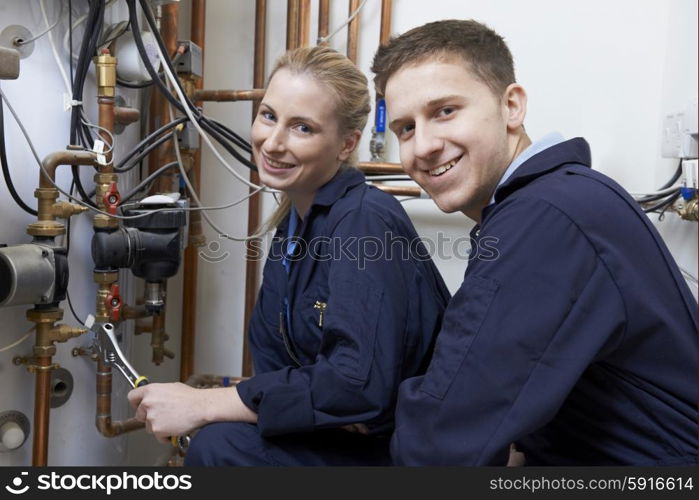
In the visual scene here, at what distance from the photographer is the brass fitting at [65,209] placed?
2.81 feet

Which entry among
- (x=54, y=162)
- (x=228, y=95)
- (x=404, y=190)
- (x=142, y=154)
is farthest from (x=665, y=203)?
(x=54, y=162)

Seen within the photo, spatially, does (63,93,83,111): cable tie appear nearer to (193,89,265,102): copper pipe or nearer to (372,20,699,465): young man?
(193,89,265,102): copper pipe

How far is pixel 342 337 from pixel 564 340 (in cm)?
31

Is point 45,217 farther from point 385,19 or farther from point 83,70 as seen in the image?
point 385,19

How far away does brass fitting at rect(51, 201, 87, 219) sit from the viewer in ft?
2.81

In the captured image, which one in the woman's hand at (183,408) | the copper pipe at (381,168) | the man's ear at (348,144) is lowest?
the woman's hand at (183,408)

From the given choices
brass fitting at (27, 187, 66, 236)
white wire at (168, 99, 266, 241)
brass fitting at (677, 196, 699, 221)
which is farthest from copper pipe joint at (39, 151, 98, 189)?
brass fitting at (677, 196, 699, 221)

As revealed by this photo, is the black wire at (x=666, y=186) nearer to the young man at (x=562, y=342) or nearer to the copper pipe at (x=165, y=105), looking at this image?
the young man at (x=562, y=342)

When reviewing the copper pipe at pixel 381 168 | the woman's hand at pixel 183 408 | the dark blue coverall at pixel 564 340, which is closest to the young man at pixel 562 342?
the dark blue coverall at pixel 564 340

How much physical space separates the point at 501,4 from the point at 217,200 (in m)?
0.74

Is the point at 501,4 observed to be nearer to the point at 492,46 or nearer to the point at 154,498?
the point at 492,46

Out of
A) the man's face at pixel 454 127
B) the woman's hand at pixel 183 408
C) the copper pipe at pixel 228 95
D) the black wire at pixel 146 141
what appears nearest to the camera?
the man's face at pixel 454 127

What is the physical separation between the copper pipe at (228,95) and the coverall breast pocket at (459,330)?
0.77 meters

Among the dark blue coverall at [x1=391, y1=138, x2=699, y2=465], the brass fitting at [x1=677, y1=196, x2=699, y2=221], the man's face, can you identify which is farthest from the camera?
the brass fitting at [x1=677, y1=196, x2=699, y2=221]
